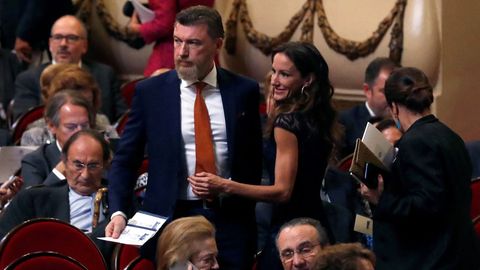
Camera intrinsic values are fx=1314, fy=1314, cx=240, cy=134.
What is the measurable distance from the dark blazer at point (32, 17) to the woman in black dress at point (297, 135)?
373cm

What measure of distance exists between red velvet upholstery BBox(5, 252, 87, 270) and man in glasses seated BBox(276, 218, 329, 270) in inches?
29.2

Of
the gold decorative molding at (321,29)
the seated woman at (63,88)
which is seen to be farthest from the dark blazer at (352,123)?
the seated woman at (63,88)

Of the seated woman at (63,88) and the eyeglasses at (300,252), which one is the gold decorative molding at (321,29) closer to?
the seated woman at (63,88)

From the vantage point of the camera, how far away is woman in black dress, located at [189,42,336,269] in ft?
15.7

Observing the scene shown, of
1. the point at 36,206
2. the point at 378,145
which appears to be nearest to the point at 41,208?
the point at 36,206

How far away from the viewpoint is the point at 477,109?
7.62 meters

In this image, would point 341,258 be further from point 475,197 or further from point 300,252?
point 475,197

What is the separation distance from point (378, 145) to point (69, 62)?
3.62 meters

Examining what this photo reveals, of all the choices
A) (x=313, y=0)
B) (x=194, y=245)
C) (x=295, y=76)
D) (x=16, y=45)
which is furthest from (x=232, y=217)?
(x=16, y=45)

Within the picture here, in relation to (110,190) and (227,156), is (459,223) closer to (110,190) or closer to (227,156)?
(227,156)

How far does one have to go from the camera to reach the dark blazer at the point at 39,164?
621cm

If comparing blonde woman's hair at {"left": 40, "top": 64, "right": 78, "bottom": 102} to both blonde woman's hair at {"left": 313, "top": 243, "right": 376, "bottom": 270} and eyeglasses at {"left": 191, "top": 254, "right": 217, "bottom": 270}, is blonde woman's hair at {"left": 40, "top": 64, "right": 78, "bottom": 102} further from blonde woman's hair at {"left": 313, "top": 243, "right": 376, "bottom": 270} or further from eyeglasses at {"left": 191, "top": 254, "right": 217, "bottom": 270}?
blonde woman's hair at {"left": 313, "top": 243, "right": 376, "bottom": 270}

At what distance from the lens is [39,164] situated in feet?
20.6

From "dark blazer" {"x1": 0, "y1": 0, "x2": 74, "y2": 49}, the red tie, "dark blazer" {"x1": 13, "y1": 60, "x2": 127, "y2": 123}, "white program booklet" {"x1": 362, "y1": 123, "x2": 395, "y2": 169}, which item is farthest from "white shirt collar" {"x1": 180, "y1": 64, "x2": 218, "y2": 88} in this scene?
"dark blazer" {"x1": 0, "y1": 0, "x2": 74, "y2": 49}
